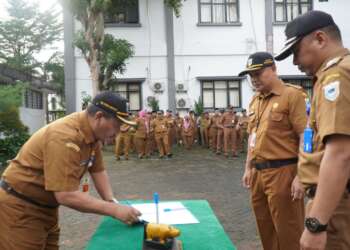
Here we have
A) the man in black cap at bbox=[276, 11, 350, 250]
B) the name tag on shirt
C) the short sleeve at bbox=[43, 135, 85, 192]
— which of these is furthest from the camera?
the name tag on shirt

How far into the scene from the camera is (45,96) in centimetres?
2812

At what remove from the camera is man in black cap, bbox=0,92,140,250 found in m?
2.62

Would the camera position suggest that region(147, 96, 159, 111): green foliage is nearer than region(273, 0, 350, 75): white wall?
Yes

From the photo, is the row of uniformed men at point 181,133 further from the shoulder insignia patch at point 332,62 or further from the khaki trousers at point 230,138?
the shoulder insignia patch at point 332,62

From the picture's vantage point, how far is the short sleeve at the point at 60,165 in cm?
259

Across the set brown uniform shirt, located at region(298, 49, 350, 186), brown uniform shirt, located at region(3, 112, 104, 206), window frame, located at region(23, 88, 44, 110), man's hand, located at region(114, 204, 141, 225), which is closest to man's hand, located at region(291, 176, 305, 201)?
brown uniform shirt, located at region(298, 49, 350, 186)

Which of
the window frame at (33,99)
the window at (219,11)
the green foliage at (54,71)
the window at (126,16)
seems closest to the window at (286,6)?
the window at (219,11)

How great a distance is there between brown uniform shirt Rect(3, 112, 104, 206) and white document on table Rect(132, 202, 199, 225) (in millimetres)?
707

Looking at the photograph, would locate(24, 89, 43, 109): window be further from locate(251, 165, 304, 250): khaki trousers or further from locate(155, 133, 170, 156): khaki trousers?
locate(251, 165, 304, 250): khaki trousers

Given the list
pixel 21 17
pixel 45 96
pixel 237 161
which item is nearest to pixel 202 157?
pixel 237 161

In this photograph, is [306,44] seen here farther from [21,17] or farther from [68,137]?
[21,17]

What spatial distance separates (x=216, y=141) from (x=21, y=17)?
2699cm

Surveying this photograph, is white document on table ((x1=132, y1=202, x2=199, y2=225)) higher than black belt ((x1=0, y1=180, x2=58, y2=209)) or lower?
lower

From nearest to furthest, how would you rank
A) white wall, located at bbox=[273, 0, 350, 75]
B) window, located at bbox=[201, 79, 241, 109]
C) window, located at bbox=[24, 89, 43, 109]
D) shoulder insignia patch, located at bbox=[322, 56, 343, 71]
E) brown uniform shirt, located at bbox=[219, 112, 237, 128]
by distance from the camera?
shoulder insignia patch, located at bbox=[322, 56, 343, 71]
brown uniform shirt, located at bbox=[219, 112, 237, 128]
window, located at bbox=[201, 79, 241, 109]
white wall, located at bbox=[273, 0, 350, 75]
window, located at bbox=[24, 89, 43, 109]
